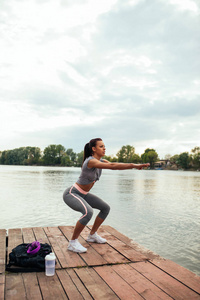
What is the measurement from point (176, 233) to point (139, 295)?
21.7 feet

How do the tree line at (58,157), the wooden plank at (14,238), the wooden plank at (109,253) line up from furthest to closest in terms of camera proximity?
the tree line at (58,157)
the wooden plank at (14,238)
the wooden plank at (109,253)

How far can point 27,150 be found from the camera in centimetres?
18150

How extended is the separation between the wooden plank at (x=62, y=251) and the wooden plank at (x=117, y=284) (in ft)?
1.25

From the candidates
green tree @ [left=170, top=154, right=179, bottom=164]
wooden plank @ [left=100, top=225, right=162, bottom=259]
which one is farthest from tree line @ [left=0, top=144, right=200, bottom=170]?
wooden plank @ [left=100, top=225, right=162, bottom=259]

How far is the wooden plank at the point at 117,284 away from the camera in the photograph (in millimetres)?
3393

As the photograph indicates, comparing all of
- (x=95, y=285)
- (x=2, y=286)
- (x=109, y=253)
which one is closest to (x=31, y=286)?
(x=2, y=286)

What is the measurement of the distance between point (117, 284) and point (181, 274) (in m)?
1.00

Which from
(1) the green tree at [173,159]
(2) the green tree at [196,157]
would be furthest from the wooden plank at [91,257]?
(1) the green tree at [173,159]

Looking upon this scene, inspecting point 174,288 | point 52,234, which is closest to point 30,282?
point 174,288

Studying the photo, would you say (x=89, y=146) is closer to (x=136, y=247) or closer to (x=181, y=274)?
(x=136, y=247)

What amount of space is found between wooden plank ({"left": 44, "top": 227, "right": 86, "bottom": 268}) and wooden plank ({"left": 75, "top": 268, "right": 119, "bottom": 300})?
26 cm

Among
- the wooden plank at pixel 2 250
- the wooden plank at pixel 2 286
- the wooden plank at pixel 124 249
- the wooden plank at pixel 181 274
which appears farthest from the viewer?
the wooden plank at pixel 124 249

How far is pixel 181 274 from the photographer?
4086 mm

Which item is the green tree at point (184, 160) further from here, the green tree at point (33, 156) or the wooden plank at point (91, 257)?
the wooden plank at point (91, 257)
